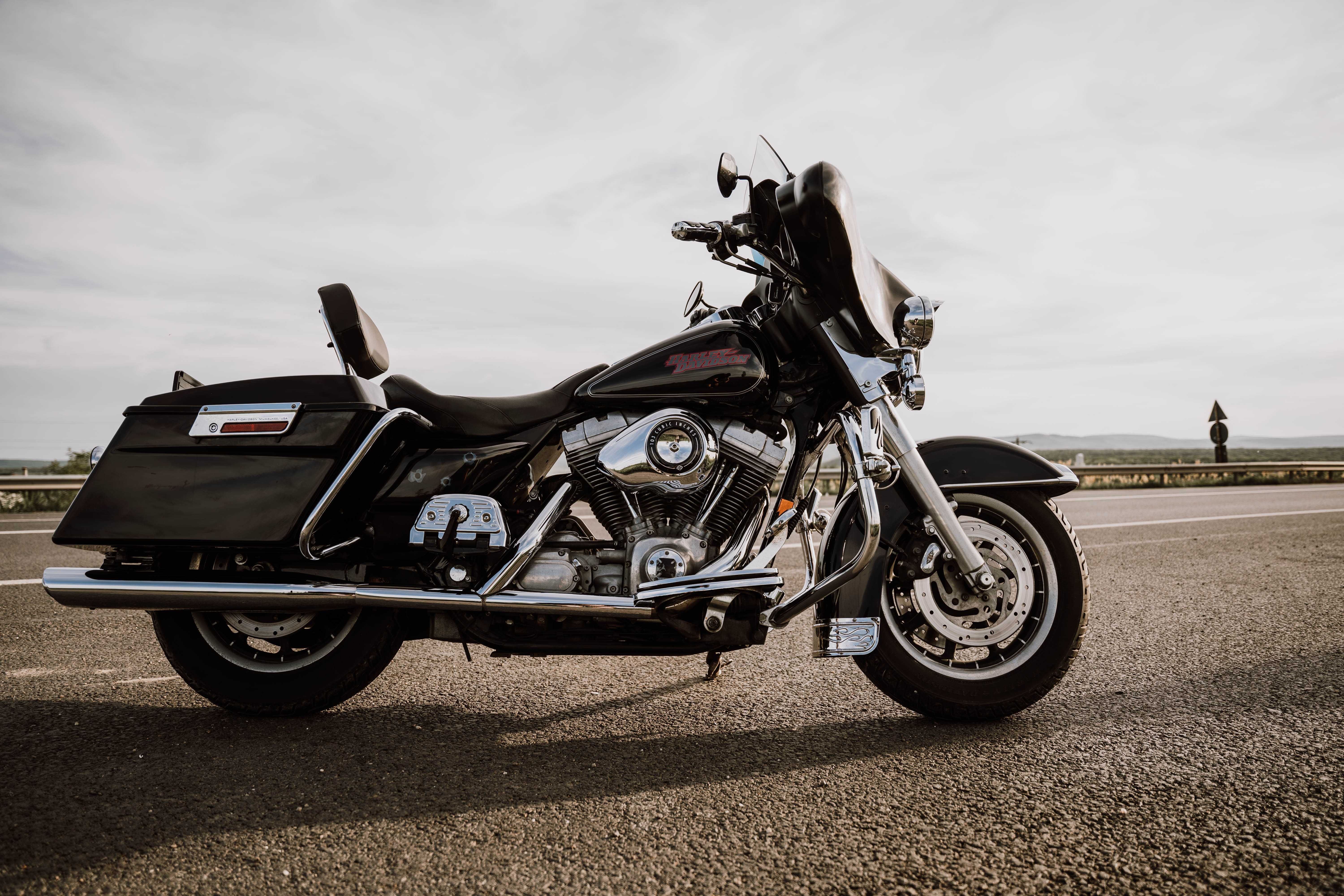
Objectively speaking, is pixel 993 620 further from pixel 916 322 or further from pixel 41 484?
pixel 41 484

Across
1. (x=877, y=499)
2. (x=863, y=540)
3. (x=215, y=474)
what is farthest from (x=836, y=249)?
(x=215, y=474)

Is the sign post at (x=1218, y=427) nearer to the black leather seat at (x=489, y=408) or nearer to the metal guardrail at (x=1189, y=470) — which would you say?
the metal guardrail at (x=1189, y=470)

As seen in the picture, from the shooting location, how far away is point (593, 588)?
2891mm

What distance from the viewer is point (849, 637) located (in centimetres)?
284

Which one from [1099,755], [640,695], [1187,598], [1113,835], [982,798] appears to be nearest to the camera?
[1113,835]

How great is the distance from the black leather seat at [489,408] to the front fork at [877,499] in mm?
893

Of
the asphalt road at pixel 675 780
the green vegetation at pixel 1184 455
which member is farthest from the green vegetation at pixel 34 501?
the green vegetation at pixel 1184 455

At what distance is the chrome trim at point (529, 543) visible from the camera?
2799mm

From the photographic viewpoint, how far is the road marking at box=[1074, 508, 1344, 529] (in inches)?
357

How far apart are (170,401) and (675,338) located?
→ 184 cm

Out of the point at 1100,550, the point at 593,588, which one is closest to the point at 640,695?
the point at 593,588

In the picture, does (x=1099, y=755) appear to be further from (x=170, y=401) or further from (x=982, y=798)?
(x=170, y=401)

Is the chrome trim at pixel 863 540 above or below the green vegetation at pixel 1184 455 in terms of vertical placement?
below

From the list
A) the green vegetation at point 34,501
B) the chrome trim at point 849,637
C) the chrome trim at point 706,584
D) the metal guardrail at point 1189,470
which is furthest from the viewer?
the metal guardrail at point 1189,470
